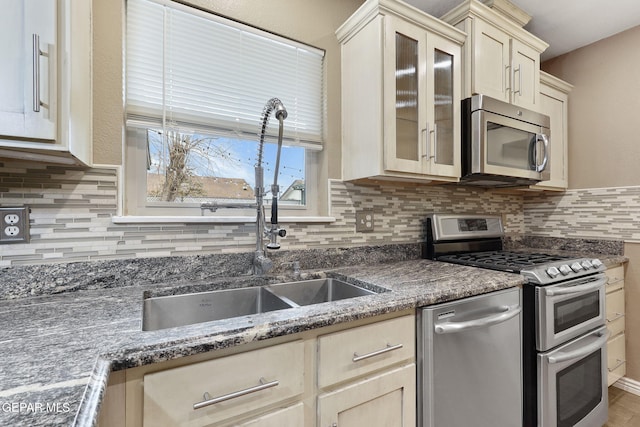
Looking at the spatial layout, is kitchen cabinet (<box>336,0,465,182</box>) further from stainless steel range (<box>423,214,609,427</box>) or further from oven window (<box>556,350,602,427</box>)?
oven window (<box>556,350,602,427</box>)

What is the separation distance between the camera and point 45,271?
104cm

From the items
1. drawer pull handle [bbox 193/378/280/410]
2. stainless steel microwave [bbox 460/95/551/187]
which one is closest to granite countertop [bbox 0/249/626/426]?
drawer pull handle [bbox 193/378/280/410]

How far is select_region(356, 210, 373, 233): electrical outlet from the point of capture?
1.71 metres

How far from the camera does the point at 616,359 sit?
199cm

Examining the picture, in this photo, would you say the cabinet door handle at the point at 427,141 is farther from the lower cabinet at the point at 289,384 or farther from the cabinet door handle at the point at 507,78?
the lower cabinet at the point at 289,384

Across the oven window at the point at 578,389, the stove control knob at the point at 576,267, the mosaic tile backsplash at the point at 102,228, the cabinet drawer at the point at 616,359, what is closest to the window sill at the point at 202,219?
the mosaic tile backsplash at the point at 102,228

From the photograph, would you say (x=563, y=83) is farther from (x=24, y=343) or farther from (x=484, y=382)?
(x=24, y=343)

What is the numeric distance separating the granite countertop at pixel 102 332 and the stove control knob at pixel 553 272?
0.21 metres

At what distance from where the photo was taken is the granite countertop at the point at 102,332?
1.48 ft

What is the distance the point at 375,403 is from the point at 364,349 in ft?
0.62

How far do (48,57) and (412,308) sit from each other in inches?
51.0

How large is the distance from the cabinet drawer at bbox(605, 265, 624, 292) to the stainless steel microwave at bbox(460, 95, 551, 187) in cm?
76

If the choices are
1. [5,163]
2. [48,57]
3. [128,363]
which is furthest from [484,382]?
[5,163]

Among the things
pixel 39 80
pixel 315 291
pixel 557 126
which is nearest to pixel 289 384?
pixel 315 291
